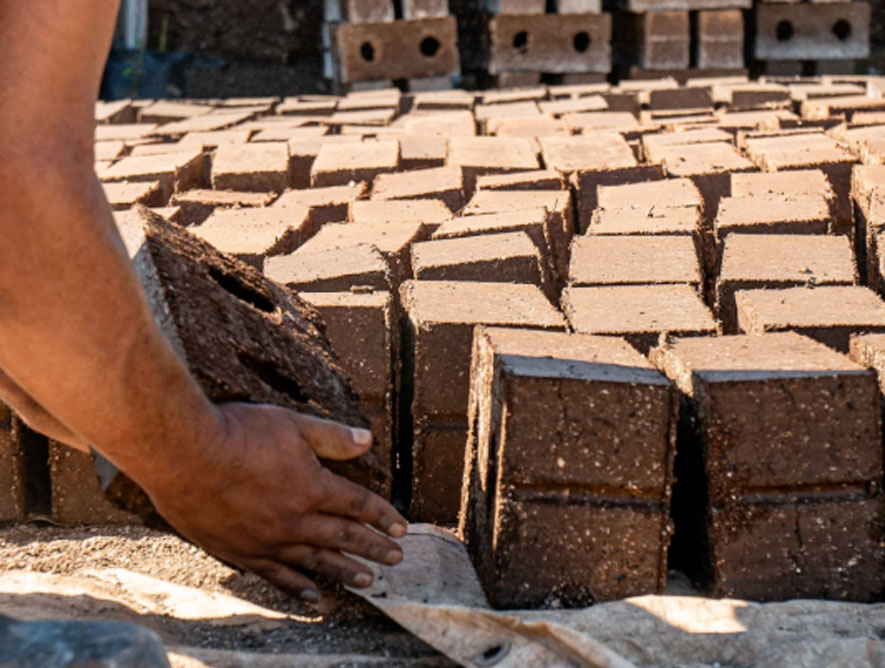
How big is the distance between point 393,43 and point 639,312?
22.0 feet

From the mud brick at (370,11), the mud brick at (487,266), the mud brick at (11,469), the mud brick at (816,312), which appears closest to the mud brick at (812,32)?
the mud brick at (370,11)

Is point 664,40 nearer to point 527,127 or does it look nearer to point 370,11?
point 370,11

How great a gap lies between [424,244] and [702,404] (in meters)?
1.70

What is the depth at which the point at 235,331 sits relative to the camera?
2617 millimetres

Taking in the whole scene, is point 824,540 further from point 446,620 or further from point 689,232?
point 689,232

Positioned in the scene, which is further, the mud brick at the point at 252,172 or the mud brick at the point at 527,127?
the mud brick at the point at 527,127

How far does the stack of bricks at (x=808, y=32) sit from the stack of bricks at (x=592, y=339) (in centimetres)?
418

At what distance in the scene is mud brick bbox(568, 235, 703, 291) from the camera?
394cm

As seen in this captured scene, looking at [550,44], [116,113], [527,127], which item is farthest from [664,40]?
[116,113]

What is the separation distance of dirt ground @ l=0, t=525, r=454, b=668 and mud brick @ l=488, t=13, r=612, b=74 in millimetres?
7229

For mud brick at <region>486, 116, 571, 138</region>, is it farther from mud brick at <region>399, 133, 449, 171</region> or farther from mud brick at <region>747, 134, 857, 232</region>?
mud brick at <region>747, 134, 857, 232</region>

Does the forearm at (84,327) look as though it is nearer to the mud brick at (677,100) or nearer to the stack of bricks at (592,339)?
the stack of bricks at (592,339)

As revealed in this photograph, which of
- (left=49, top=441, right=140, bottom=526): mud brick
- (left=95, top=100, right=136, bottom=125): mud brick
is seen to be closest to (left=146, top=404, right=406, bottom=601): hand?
(left=49, top=441, right=140, bottom=526): mud brick

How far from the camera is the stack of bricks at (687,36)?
973cm
